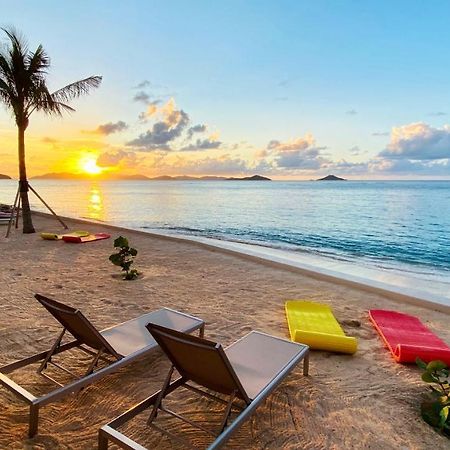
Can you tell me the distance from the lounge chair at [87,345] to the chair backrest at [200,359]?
0.64 metres

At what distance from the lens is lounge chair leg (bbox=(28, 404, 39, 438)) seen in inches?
87.0

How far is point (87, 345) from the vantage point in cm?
298

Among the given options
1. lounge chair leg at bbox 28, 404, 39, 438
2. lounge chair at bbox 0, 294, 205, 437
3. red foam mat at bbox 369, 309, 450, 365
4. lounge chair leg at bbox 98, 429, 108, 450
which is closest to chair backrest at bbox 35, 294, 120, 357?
lounge chair at bbox 0, 294, 205, 437

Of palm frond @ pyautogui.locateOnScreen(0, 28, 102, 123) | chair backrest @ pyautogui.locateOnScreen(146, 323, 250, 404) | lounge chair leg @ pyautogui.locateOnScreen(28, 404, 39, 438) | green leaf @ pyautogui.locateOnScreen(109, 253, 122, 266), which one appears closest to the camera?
chair backrest @ pyautogui.locateOnScreen(146, 323, 250, 404)

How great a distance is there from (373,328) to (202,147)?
71574 millimetres

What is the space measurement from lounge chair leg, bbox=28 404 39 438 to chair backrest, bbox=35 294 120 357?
23.0 inches

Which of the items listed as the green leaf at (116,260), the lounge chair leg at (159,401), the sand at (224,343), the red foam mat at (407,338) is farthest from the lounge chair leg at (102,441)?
the green leaf at (116,260)

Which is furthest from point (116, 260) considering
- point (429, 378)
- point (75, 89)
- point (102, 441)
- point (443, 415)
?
point (75, 89)

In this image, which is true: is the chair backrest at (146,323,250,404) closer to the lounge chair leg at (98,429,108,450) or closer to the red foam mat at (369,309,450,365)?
the lounge chair leg at (98,429,108,450)

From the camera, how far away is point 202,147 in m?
73.2

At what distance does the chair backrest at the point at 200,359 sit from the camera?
199 centimetres

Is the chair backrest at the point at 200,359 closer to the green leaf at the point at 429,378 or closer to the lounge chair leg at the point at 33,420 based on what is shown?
the lounge chair leg at the point at 33,420

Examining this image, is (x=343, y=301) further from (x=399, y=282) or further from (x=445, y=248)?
(x=445, y=248)

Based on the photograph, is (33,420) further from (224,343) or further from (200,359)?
(224,343)
